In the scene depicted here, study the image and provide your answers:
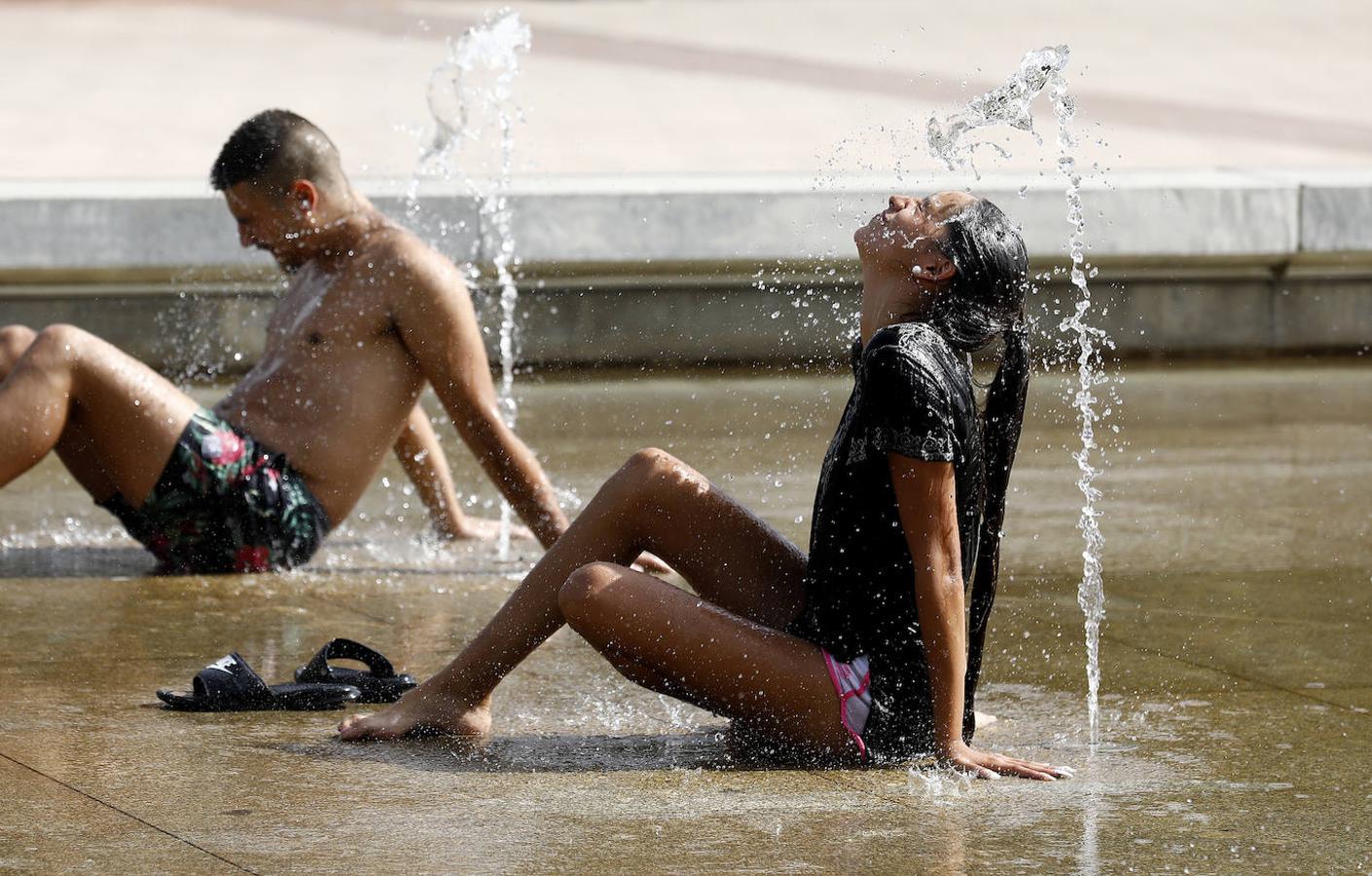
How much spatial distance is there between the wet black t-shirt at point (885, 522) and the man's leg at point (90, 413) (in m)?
2.06

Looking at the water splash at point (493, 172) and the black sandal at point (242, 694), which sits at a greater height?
the water splash at point (493, 172)

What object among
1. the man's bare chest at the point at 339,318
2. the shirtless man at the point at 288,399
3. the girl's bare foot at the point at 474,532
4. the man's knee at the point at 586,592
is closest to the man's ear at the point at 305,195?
the shirtless man at the point at 288,399

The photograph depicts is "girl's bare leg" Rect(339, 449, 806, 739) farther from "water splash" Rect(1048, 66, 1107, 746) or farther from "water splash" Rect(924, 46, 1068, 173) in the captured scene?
"water splash" Rect(924, 46, 1068, 173)

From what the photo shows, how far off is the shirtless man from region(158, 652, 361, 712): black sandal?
1041 millimetres

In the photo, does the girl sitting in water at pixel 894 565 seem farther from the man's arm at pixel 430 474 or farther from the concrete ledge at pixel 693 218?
the concrete ledge at pixel 693 218

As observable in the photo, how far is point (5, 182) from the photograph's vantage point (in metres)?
8.69

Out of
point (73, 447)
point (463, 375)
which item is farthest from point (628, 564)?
point (73, 447)

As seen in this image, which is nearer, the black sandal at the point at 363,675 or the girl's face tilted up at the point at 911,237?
the girl's face tilted up at the point at 911,237

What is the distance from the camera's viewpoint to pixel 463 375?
518cm

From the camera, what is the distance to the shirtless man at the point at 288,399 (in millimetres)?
5105

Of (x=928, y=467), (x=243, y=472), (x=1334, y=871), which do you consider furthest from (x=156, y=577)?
(x=1334, y=871)

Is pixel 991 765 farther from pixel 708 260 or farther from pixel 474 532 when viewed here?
pixel 708 260

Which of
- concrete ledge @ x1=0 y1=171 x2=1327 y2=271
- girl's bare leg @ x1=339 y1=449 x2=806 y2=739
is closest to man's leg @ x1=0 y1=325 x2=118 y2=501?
girl's bare leg @ x1=339 y1=449 x2=806 y2=739

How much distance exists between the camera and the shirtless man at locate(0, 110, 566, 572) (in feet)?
16.8
